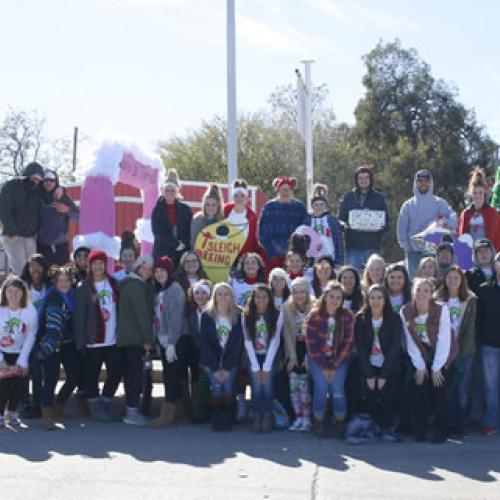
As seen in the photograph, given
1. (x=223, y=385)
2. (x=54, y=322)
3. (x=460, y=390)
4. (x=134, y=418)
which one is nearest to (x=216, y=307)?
(x=223, y=385)

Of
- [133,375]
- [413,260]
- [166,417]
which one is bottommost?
[166,417]

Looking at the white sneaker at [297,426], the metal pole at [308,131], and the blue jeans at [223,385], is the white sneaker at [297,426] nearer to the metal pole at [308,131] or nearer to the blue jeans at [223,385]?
the blue jeans at [223,385]

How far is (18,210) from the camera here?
1035 cm

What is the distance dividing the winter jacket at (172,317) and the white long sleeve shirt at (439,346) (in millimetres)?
2210

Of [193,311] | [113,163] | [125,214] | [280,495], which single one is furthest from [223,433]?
[125,214]

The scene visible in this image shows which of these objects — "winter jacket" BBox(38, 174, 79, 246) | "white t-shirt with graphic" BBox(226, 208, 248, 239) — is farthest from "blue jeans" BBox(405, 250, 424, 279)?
"winter jacket" BBox(38, 174, 79, 246)

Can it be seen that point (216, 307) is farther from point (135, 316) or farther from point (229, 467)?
point (229, 467)

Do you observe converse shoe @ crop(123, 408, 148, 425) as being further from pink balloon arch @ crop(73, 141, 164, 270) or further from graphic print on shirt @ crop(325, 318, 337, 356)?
pink balloon arch @ crop(73, 141, 164, 270)

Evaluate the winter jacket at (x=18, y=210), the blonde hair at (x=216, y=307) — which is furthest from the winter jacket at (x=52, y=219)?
the blonde hair at (x=216, y=307)

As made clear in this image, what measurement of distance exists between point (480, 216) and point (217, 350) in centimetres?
383

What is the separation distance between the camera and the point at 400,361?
24.8 ft

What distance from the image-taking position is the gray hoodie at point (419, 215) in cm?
991

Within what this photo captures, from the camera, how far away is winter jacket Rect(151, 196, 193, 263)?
387 inches

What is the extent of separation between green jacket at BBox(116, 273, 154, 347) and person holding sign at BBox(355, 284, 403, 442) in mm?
2086
